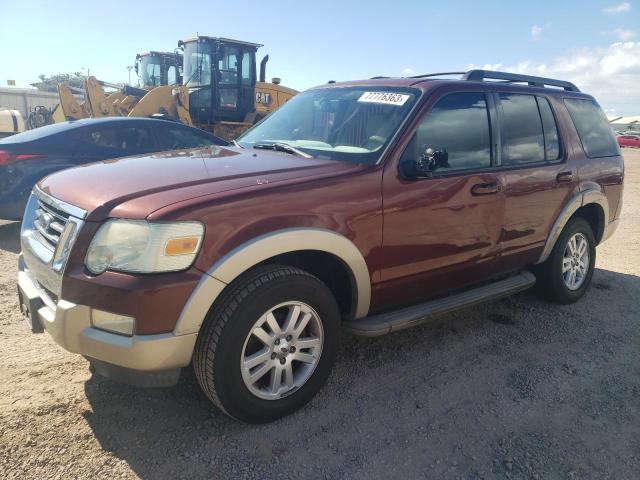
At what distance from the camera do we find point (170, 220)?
229 cm

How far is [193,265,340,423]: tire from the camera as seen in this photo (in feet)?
8.14

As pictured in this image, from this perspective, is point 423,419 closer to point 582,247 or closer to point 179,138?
point 582,247

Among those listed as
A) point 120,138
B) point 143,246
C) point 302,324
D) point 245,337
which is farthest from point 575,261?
point 120,138

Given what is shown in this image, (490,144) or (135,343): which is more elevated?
(490,144)

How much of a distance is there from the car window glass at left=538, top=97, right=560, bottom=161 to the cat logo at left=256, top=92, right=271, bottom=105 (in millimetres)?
10639

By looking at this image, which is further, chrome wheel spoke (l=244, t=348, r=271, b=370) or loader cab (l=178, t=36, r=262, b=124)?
loader cab (l=178, t=36, r=262, b=124)

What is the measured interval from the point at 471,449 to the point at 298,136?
7.60ft

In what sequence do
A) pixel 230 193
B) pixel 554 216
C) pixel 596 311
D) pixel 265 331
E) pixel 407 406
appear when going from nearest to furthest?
1. pixel 230 193
2. pixel 265 331
3. pixel 407 406
4. pixel 554 216
5. pixel 596 311

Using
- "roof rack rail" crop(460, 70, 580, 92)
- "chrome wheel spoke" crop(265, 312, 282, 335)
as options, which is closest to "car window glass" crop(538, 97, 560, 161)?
"roof rack rail" crop(460, 70, 580, 92)

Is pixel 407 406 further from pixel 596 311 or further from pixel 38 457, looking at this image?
pixel 596 311

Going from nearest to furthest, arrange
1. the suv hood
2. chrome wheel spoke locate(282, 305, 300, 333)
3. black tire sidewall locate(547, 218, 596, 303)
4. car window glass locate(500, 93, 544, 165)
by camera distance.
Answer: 1. the suv hood
2. chrome wheel spoke locate(282, 305, 300, 333)
3. car window glass locate(500, 93, 544, 165)
4. black tire sidewall locate(547, 218, 596, 303)

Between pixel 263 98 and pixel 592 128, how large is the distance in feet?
34.7

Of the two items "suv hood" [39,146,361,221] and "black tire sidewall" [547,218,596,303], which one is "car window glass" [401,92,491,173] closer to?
"suv hood" [39,146,361,221]

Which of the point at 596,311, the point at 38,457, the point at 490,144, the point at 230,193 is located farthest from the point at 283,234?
the point at 596,311
